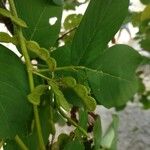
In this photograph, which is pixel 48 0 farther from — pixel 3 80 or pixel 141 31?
pixel 141 31

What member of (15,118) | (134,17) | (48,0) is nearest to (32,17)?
(48,0)

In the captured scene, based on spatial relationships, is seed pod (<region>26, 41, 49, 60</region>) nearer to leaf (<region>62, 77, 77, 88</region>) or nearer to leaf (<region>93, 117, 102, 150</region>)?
leaf (<region>62, 77, 77, 88</region>)

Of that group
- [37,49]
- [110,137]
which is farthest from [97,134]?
[37,49]

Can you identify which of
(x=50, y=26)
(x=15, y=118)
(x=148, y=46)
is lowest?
(x=15, y=118)

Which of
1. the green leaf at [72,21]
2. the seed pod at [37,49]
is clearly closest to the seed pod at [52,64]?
the seed pod at [37,49]

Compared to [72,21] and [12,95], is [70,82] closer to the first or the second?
[12,95]

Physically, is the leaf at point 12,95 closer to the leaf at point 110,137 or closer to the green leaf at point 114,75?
the green leaf at point 114,75
